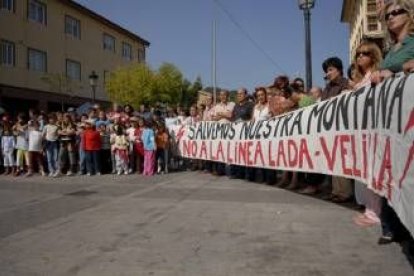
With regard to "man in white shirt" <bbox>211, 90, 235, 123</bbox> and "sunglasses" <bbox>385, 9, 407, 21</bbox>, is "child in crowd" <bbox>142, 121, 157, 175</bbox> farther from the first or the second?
"sunglasses" <bbox>385, 9, 407, 21</bbox>

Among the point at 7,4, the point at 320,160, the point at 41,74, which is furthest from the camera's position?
the point at 41,74

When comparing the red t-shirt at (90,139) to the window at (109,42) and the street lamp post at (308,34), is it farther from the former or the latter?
the window at (109,42)

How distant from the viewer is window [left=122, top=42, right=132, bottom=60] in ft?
184

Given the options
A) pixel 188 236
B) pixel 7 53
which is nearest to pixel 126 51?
pixel 7 53

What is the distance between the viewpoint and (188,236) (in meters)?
6.83

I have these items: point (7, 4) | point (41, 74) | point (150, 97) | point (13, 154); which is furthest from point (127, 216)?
point (150, 97)

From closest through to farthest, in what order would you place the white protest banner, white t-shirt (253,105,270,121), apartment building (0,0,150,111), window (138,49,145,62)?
the white protest banner, white t-shirt (253,105,270,121), apartment building (0,0,150,111), window (138,49,145,62)

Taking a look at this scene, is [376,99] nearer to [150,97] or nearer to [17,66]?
[17,66]

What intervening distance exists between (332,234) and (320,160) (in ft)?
7.67

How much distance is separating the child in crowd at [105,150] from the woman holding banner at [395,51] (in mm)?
11318

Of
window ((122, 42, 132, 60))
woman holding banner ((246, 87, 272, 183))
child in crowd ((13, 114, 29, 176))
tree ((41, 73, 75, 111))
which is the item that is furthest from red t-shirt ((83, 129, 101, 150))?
window ((122, 42, 132, 60))

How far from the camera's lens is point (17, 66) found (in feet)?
121

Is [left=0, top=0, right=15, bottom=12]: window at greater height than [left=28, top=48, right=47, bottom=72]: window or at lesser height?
greater

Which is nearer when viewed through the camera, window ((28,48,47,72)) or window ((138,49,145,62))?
window ((28,48,47,72))
